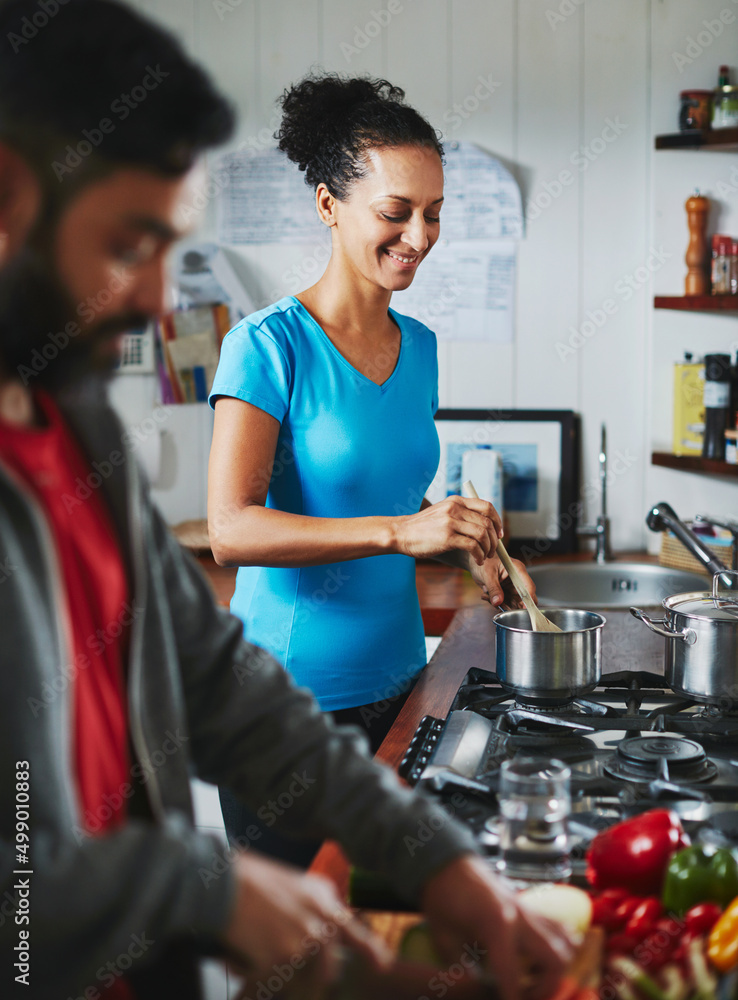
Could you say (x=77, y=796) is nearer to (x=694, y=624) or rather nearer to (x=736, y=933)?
(x=736, y=933)

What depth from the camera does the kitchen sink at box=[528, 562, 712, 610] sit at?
95.4 inches

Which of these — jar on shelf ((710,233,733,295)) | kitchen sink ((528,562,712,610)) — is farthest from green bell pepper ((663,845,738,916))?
jar on shelf ((710,233,733,295))

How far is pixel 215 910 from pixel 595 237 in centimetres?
233

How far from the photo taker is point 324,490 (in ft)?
4.49

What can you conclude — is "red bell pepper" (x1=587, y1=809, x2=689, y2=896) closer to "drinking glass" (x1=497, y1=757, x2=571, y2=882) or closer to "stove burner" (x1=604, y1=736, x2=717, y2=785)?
"drinking glass" (x1=497, y1=757, x2=571, y2=882)

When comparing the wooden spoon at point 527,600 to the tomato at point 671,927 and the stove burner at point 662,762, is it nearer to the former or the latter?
the stove burner at point 662,762

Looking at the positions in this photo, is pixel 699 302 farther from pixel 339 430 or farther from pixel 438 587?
pixel 339 430

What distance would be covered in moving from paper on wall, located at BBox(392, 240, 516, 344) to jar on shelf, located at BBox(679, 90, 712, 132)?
52 cm

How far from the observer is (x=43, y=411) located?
2.04ft

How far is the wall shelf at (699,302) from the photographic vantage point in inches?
90.6

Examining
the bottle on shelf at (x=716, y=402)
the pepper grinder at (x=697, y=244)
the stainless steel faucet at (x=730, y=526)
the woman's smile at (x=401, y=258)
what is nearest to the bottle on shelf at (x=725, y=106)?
the pepper grinder at (x=697, y=244)

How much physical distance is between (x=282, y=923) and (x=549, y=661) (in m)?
0.71

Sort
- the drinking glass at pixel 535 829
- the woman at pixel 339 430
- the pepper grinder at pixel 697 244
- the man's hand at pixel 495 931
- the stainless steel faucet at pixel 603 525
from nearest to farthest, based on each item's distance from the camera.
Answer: the man's hand at pixel 495 931, the drinking glass at pixel 535 829, the woman at pixel 339 430, the pepper grinder at pixel 697 244, the stainless steel faucet at pixel 603 525

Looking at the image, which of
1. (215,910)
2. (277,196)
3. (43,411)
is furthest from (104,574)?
(277,196)
